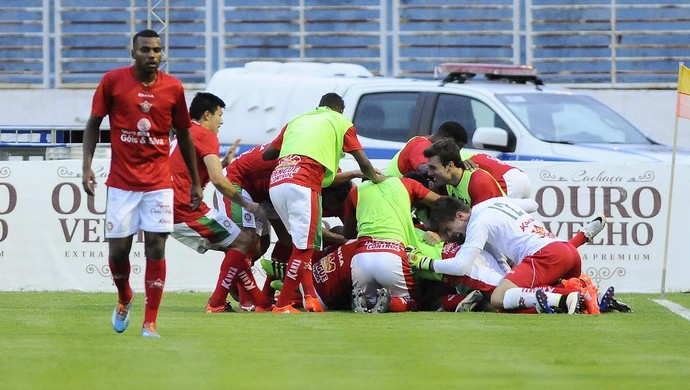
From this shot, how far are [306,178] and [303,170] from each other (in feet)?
0.21

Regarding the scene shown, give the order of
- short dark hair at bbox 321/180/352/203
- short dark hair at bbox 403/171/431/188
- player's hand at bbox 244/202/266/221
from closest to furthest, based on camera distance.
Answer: player's hand at bbox 244/202/266/221 < short dark hair at bbox 403/171/431/188 < short dark hair at bbox 321/180/352/203

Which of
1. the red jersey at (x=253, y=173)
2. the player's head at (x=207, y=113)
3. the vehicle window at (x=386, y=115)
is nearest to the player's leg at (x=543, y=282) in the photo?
the red jersey at (x=253, y=173)

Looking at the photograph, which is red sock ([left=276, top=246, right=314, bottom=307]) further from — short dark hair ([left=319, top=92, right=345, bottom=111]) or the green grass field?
short dark hair ([left=319, top=92, right=345, bottom=111])

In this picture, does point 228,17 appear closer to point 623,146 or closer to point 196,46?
point 196,46

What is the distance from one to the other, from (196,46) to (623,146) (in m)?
13.2

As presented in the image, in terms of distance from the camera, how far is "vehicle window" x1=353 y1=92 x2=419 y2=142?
1770cm

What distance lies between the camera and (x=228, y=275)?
13.7 meters

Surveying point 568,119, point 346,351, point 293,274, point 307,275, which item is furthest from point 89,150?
point 568,119

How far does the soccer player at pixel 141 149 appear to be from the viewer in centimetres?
→ 1047

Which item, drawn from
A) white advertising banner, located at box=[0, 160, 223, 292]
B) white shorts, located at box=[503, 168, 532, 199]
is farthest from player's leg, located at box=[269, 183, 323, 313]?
white advertising banner, located at box=[0, 160, 223, 292]

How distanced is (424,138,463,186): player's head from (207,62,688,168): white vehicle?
294 centimetres

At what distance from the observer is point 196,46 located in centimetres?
2933

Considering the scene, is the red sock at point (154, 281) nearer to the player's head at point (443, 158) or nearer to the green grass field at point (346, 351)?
the green grass field at point (346, 351)

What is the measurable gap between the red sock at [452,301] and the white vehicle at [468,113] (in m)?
3.17
